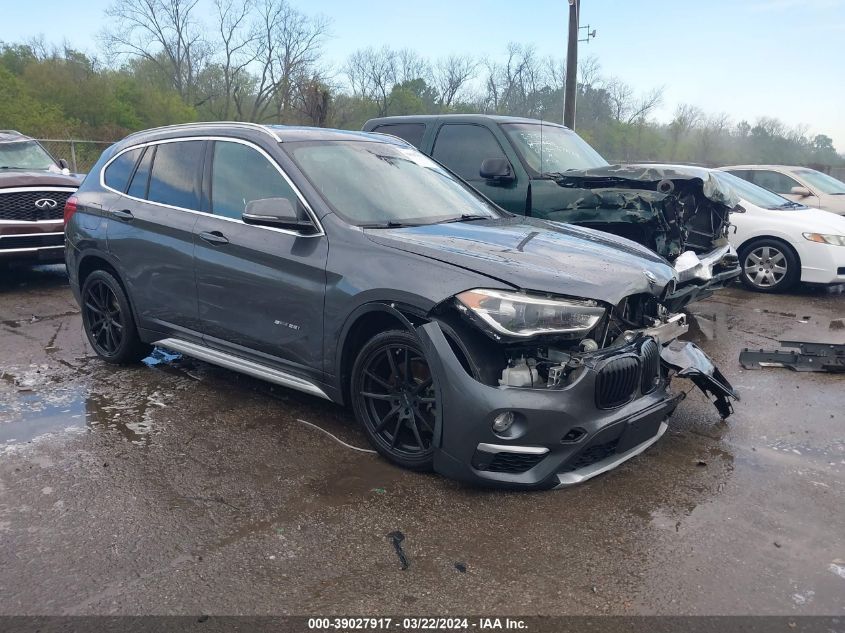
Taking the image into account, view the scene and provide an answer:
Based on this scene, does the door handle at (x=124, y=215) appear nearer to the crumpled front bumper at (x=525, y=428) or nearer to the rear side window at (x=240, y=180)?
the rear side window at (x=240, y=180)

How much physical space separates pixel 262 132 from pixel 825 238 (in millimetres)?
7299

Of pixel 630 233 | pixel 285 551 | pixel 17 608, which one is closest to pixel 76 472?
pixel 17 608

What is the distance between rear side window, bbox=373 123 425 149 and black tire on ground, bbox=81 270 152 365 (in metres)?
3.86

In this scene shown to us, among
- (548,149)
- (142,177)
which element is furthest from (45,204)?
(548,149)

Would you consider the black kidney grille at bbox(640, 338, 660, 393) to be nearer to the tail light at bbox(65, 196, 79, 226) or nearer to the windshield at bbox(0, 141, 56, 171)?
the tail light at bbox(65, 196, 79, 226)

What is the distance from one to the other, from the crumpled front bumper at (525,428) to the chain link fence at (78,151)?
19.8 m

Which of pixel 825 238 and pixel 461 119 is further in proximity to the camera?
pixel 825 238

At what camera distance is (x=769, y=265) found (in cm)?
907

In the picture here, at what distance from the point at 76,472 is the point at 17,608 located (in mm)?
1246

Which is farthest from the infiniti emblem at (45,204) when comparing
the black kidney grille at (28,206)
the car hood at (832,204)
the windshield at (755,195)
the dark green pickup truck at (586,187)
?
the car hood at (832,204)

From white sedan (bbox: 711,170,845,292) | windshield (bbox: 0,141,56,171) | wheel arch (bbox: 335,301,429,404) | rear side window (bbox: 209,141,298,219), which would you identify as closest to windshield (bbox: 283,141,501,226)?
rear side window (bbox: 209,141,298,219)

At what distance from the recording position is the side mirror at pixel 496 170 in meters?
7.17

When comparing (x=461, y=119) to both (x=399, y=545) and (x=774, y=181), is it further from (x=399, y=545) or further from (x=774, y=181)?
(x=774, y=181)

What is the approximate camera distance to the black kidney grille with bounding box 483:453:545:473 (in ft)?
11.0
